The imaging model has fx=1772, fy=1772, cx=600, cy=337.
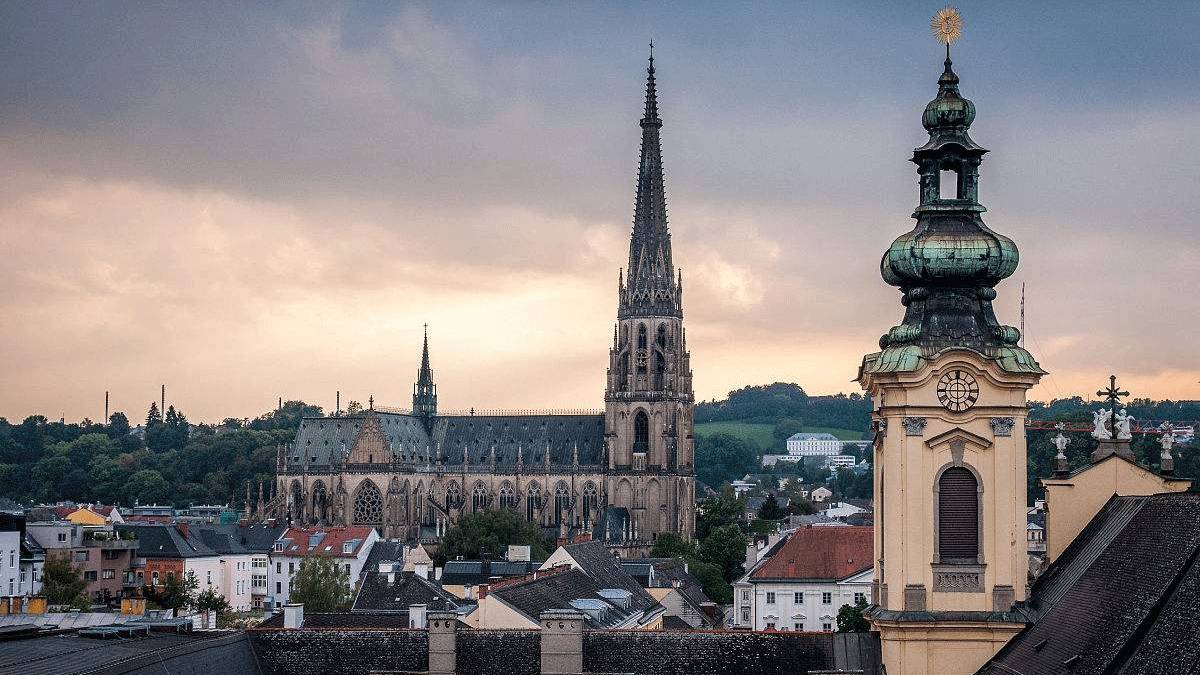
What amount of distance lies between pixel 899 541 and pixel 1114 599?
288 inches

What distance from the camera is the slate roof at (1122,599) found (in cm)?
3052

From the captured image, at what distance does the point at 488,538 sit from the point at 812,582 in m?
57.5

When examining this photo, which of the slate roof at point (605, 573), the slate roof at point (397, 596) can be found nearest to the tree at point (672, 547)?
the slate roof at point (605, 573)

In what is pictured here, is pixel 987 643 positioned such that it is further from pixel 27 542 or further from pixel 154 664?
pixel 27 542

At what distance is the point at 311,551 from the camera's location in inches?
6068

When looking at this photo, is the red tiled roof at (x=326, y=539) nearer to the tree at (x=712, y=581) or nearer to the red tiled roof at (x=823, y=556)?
the tree at (x=712, y=581)

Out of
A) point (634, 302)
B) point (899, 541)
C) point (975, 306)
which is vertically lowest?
point (899, 541)

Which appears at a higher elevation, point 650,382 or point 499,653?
point 650,382

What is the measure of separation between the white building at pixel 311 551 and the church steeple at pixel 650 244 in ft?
145

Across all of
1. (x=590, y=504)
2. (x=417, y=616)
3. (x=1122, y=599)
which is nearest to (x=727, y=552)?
(x=590, y=504)

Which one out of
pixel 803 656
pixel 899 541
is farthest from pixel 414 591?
pixel 899 541

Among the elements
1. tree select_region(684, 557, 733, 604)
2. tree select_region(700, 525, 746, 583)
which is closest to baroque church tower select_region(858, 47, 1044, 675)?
tree select_region(684, 557, 733, 604)

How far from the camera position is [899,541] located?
41531 mm

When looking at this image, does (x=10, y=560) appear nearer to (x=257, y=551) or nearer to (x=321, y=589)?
(x=321, y=589)
